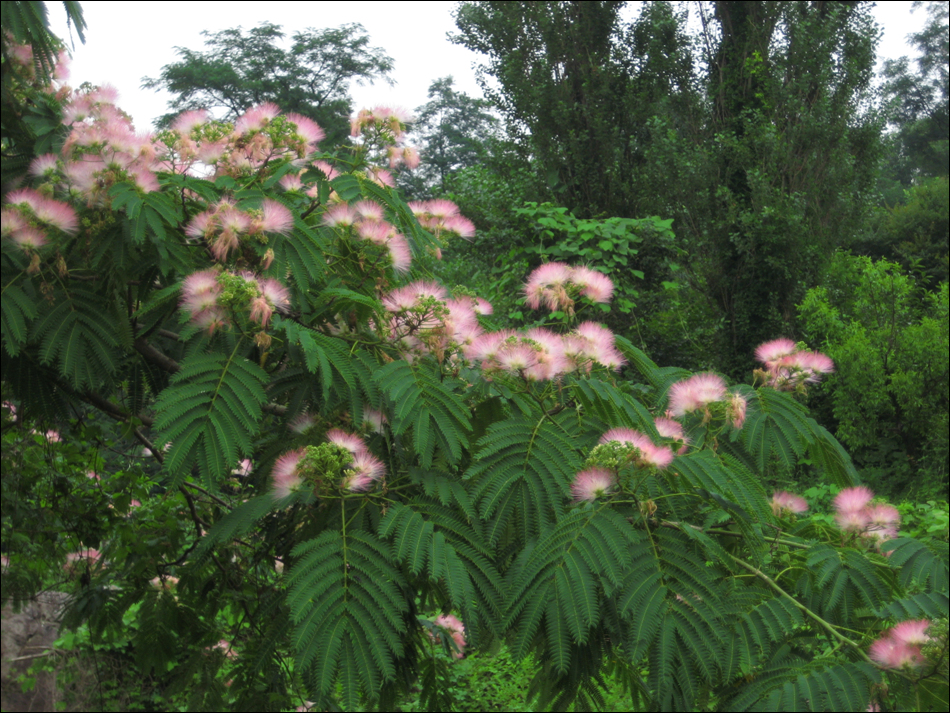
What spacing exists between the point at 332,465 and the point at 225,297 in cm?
50

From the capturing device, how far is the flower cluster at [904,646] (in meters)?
1.95

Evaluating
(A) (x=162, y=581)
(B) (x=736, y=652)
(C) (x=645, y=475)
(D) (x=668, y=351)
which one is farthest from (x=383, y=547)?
(D) (x=668, y=351)

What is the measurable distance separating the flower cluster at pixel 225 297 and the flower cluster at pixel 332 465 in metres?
0.35

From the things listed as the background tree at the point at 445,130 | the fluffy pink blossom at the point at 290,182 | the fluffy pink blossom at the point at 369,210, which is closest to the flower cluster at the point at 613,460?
the fluffy pink blossom at the point at 369,210

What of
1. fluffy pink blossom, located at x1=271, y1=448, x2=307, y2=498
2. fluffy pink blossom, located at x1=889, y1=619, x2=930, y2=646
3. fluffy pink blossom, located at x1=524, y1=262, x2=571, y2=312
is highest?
fluffy pink blossom, located at x1=524, y1=262, x2=571, y2=312

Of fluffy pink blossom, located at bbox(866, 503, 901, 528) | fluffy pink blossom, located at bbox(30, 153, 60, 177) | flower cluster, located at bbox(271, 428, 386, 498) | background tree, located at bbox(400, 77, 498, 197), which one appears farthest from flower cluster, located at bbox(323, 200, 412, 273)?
background tree, located at bbox(400, 77, 498, 197)

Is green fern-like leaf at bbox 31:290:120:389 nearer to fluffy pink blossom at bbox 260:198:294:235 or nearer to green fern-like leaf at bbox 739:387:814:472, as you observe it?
fluffy pink blossom at bbox 260:198:294:235

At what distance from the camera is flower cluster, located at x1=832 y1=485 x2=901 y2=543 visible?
8.13ft

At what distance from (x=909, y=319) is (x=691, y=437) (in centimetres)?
1215

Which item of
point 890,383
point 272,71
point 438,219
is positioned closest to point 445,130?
point 272,71

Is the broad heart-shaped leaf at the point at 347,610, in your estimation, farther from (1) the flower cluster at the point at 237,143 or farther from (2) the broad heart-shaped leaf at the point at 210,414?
(1) the flower cluster at the point at 237,143

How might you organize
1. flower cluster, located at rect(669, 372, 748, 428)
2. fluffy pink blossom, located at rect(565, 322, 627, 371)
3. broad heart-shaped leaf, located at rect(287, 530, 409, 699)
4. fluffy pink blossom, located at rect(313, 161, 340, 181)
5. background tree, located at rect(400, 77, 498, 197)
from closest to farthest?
1. broad heart-shaped leaf, located at rect(287, 530, 409, 699)
2. flower cluster, located at rect(669, 372, 748, 428)
3. fluffy pink blossom, located at rect(565, 322, 627, 371)
4. fluffy pink blossom, located at rect(313, 161, 340, 181)
5. background tree, located at rect(400, 77, 498, 197)

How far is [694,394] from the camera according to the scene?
241 cm

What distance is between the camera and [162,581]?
3.67m
